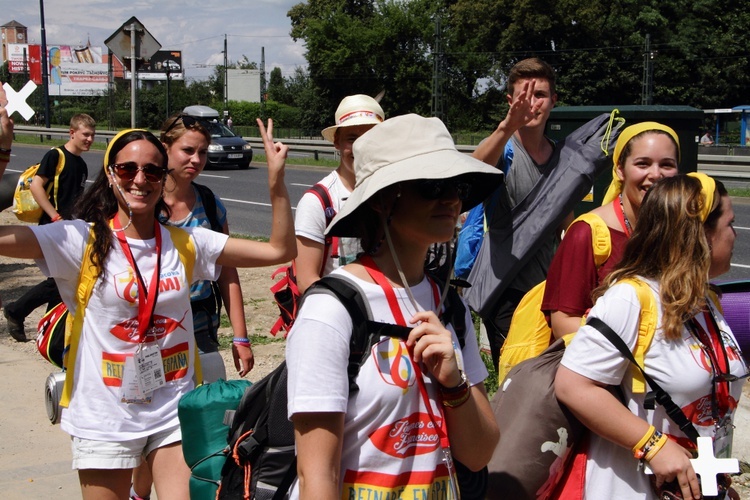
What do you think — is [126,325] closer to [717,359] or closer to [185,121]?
[185,121]

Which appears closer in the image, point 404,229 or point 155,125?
point 404,229

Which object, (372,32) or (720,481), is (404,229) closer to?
(720,481)

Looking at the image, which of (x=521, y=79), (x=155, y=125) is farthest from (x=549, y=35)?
(x=521, y=79)

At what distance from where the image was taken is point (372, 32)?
66.2 meters

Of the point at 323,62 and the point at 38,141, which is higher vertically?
the point at 323,62

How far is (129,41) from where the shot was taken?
32.1 ft

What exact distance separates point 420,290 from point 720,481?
3.59 feet

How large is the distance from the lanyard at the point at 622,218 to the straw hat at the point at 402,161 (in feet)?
3.31

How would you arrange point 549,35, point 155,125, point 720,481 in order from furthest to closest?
point 549,35 → point 155,125 → point 720,481

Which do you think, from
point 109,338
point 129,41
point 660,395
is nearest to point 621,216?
point 660,395

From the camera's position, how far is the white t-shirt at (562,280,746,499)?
2375 millimetres

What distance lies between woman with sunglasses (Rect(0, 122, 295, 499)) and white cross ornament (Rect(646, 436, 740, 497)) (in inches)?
62.1

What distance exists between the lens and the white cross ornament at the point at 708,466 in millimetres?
2344

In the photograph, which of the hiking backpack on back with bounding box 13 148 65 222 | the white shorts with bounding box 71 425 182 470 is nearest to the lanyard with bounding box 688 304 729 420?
the white shorts with bounding box 71 425 182 470
